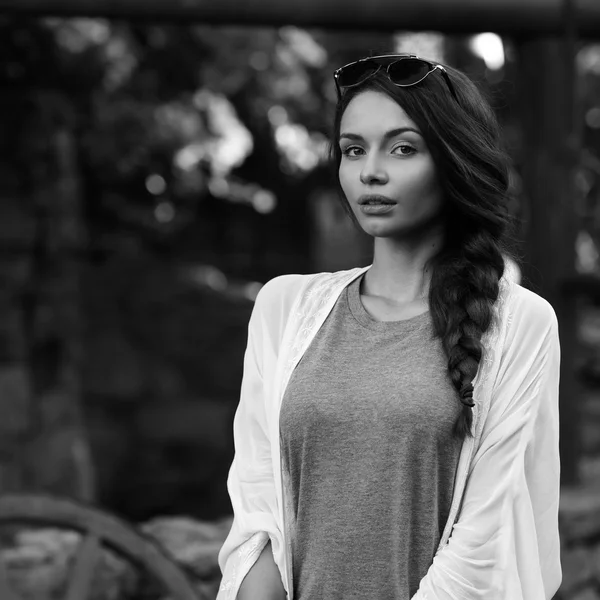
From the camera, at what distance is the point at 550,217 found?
147 inches

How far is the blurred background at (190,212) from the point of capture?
362cm

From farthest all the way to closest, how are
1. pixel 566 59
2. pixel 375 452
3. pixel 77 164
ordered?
pixel 77 164
pixel 566 59
pixel 375 452

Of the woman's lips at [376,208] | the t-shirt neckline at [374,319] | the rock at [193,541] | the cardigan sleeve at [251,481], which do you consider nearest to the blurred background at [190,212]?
the rock at [193,541]

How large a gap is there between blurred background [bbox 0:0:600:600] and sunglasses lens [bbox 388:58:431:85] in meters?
1.59

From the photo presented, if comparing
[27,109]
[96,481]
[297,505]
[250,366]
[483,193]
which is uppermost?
[27,109]

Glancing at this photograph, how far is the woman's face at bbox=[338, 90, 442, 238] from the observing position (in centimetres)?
177

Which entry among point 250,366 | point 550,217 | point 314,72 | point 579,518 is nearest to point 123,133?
point 314,72

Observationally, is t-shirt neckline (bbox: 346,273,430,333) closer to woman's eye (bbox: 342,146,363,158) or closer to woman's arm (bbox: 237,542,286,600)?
woman's eye (bbox: 342,146,363,158)

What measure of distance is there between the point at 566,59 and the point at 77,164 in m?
2.30

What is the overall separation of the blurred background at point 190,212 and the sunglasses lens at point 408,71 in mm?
1595

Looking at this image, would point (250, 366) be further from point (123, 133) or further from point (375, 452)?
point (123, 133)

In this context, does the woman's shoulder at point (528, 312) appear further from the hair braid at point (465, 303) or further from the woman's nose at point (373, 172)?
the woman's nose at point (373, 172)

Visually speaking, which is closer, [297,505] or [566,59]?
[297,505]

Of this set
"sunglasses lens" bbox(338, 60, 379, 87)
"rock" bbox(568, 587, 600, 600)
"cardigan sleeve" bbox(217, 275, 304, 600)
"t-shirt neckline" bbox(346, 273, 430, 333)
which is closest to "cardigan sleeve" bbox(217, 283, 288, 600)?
"cardigan sleeve" bbox(217, 275, 304, 600)
